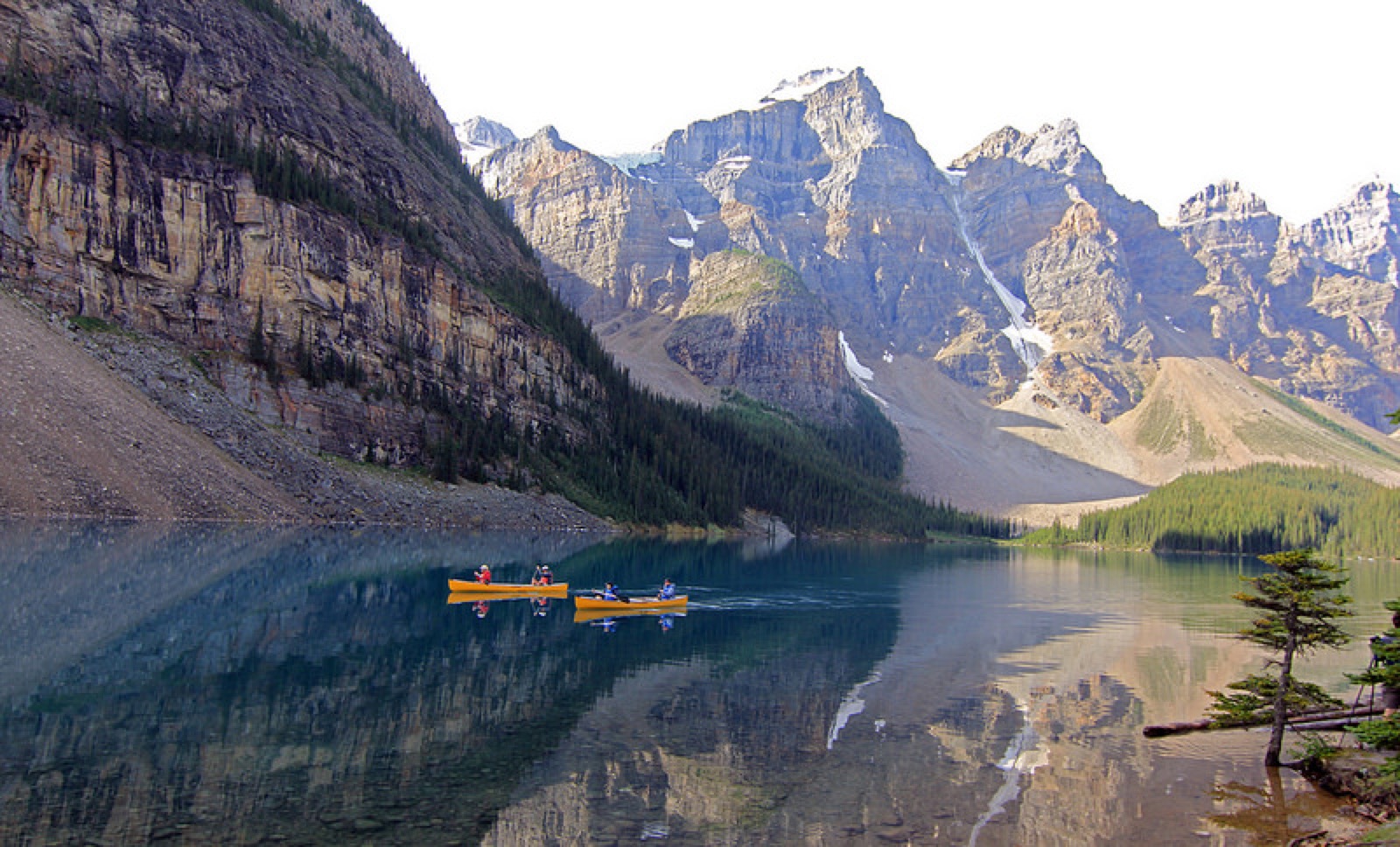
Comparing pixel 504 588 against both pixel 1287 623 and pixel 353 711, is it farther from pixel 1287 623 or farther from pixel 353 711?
pixel 1287 623

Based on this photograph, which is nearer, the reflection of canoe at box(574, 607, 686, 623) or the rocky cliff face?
the reflection of canoe at box(574, 607, 686, 623)

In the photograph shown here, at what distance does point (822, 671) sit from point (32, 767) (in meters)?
25.8

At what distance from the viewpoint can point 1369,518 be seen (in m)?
182

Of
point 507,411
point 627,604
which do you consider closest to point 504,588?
point 627,604

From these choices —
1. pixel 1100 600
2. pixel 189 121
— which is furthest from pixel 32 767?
pixel 189 121

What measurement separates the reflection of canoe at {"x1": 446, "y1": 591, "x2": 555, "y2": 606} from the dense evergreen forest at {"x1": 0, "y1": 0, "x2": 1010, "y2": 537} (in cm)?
6029

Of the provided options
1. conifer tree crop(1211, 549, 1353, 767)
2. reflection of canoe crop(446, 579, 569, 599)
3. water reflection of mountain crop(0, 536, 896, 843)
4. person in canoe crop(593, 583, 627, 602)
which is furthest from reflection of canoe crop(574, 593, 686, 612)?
conifer tree crop(1211, 549, 1353, 767)

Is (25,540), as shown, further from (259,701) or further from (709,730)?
(709,730)

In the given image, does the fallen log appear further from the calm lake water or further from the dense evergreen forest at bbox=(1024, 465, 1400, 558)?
the dense evergreen forest at bbox=(1024, 465, 1400, 558)

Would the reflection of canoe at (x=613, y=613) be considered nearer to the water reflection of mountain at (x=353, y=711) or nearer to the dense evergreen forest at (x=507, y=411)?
the water reflection of mountain at (x=353, y=711)

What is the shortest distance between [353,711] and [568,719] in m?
5.86

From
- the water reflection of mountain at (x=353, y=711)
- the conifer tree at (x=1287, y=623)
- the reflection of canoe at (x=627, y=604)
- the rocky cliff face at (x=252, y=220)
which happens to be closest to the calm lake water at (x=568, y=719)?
the water reflection of mountain at (x=353, y=711)

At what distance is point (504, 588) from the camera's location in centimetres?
5312

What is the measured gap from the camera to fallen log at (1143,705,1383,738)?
24609 mm
